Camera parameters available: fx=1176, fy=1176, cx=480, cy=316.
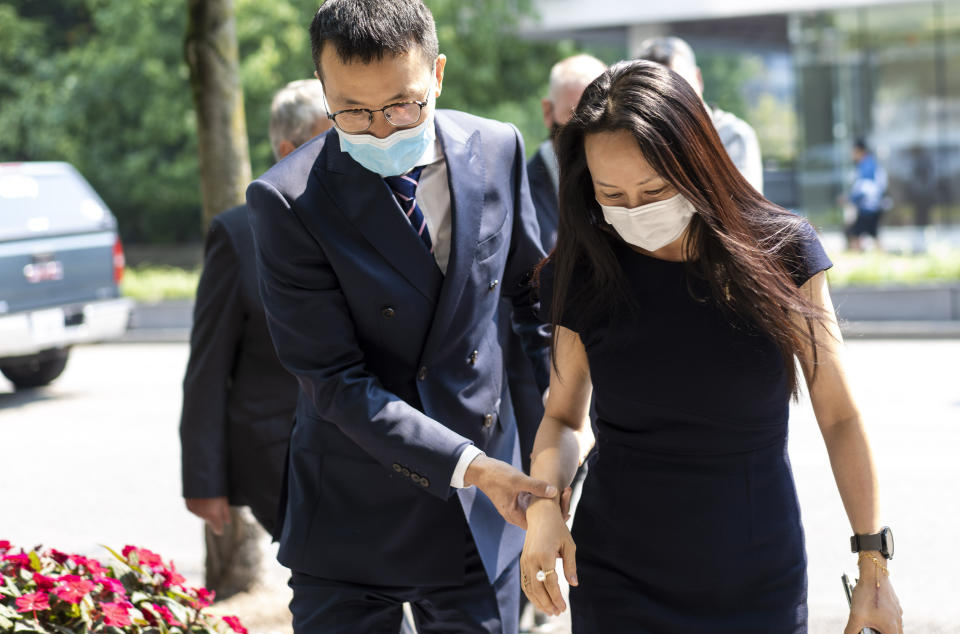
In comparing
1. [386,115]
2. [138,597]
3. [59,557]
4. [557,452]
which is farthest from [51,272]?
[557,452]

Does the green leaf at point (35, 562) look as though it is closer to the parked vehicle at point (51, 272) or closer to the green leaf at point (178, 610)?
the green leaf at point (178, 610)

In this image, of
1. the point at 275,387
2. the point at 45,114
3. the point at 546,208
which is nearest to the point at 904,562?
the point at 546,208

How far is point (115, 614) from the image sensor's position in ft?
8.75

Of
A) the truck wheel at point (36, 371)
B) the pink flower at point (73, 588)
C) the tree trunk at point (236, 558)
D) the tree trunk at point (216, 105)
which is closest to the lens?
the pink flower at point (73, 588)

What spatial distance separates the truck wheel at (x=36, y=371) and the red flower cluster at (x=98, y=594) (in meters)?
9.39

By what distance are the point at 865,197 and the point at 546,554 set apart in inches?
622

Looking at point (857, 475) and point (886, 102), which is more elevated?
point (857, 475)

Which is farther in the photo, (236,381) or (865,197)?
(865,197)

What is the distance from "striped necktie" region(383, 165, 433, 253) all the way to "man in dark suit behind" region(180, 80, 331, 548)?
954 millimetres

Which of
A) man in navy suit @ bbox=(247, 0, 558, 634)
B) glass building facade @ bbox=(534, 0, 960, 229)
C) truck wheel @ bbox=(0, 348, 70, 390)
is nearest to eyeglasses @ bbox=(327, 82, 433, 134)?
man in navy suit @ bbox=(247, 0, 558, 634)

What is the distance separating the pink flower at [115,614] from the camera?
2658 millimetres

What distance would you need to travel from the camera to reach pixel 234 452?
3.54 metres

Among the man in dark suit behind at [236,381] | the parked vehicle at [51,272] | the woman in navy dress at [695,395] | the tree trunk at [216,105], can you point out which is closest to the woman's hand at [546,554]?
the woman in navy dress at [695,395]

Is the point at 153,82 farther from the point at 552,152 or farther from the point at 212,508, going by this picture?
the point at 212,508
